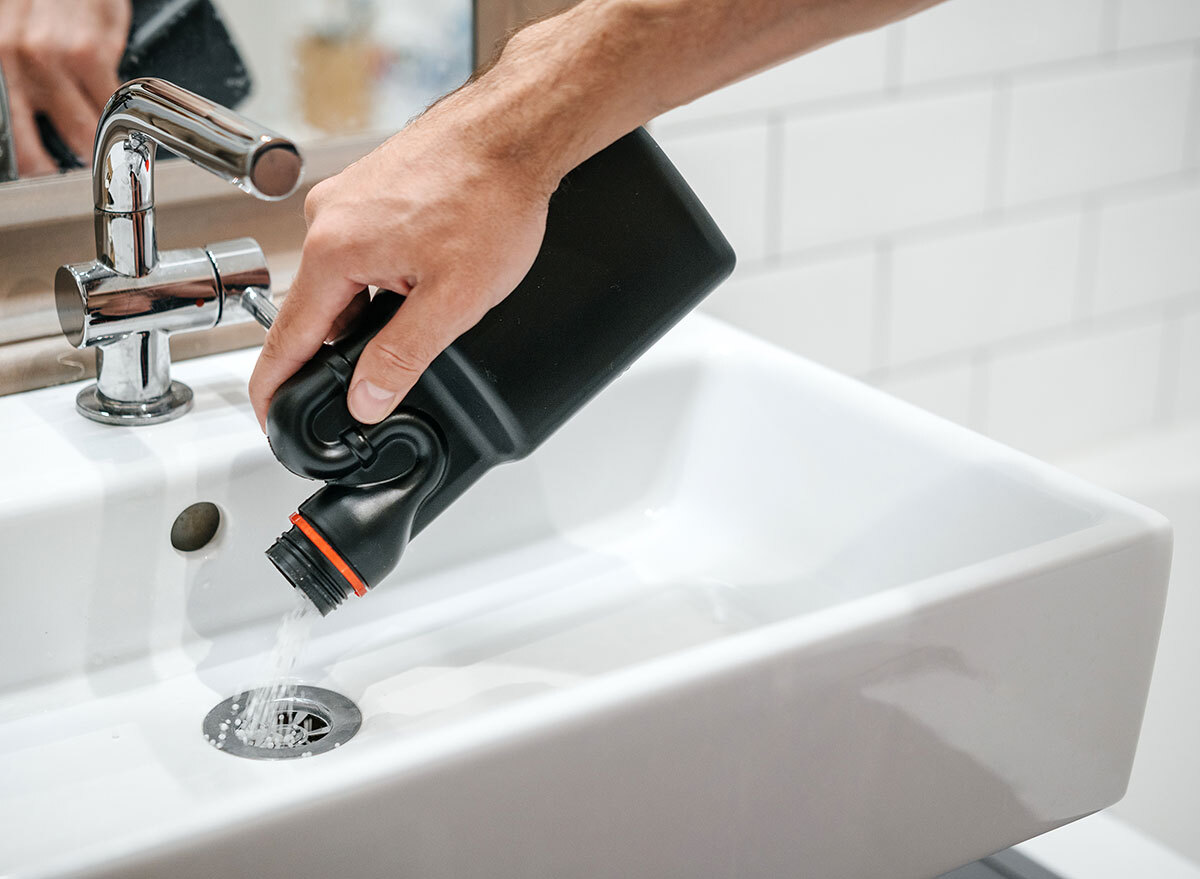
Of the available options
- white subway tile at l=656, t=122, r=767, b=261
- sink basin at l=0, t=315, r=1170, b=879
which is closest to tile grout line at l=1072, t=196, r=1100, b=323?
white subway tile at l=656, t=122, r=767, b=261

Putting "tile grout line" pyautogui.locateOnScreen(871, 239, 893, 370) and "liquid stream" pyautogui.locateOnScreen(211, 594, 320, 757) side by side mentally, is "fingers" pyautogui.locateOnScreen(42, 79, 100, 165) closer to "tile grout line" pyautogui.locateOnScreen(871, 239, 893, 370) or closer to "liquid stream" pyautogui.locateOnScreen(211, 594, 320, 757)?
"liquid stream" pyautogui.locateOnScreen(211, 594, 320, 757)

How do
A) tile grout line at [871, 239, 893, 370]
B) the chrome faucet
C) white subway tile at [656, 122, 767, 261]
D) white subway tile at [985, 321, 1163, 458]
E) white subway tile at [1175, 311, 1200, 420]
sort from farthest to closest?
white subway tile at [1175, 311, 1200, 420]
white subway tile at [985, 321, 1163, 458]
tile grout line at [871, 239, 893, 370]
white subway tile at [656, 122, 767, 261]
the chrome faucet

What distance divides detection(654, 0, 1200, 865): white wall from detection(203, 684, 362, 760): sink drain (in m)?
0.43

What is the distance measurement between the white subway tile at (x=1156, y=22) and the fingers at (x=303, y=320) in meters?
0.80

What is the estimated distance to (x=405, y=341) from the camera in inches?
19.2

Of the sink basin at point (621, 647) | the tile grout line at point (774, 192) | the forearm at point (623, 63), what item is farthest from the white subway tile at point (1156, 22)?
the forearm at point (623, 63)

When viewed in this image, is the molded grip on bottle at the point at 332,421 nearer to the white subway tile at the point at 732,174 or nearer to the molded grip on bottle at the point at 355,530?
the molded grip on bottle at the point at 355,530

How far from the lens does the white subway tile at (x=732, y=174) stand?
2.88 ft

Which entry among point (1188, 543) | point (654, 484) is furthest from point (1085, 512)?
point (1188, 543)

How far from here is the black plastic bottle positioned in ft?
1.68

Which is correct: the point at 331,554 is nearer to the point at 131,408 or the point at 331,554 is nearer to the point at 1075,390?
the point at 131,408

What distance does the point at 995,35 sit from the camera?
0.99 m

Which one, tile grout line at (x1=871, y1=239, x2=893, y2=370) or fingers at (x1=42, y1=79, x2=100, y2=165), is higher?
tile grout line at (x1=871, y1=239, x2=893, y2=370)

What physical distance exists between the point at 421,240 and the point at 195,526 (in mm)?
242
